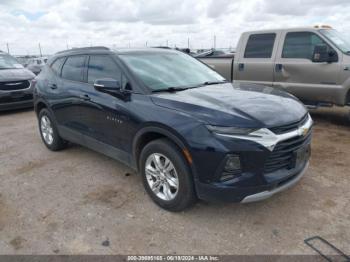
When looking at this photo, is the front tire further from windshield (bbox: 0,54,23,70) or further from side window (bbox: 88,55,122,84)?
windshield (bbox: 0,54,23,70)

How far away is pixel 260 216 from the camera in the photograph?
3277 mm

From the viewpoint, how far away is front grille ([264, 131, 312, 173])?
2.87 m

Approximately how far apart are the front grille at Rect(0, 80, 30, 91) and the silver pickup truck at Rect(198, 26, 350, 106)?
20.5ft

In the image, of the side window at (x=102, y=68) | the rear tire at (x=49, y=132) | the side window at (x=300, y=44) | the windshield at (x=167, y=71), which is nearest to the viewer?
the windshield at (x=167, y=71)

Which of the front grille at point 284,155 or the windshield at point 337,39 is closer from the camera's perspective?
the front grille at point 284,155

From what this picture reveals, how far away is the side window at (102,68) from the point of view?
3.92 meters

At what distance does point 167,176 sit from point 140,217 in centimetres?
53

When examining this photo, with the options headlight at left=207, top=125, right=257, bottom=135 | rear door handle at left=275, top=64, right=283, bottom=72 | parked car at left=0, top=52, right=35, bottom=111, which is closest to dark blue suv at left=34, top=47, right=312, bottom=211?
headlight at left=207, top=125, right=257, bottom=135

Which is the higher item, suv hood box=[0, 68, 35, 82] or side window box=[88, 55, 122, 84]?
side window box=[88, 55, 122, 84]

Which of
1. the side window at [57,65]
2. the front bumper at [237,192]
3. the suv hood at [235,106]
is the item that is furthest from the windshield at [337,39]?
the side window at [57,65]

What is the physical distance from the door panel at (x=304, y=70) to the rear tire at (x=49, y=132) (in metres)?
4.53

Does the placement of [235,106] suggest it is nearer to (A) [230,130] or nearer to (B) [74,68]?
(A) [230,130]

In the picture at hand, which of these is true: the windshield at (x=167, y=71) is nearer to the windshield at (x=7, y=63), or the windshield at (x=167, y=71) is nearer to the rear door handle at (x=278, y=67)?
the rear door handle at (x=278, y=67)

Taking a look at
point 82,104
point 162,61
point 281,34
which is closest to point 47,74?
point 82,104
